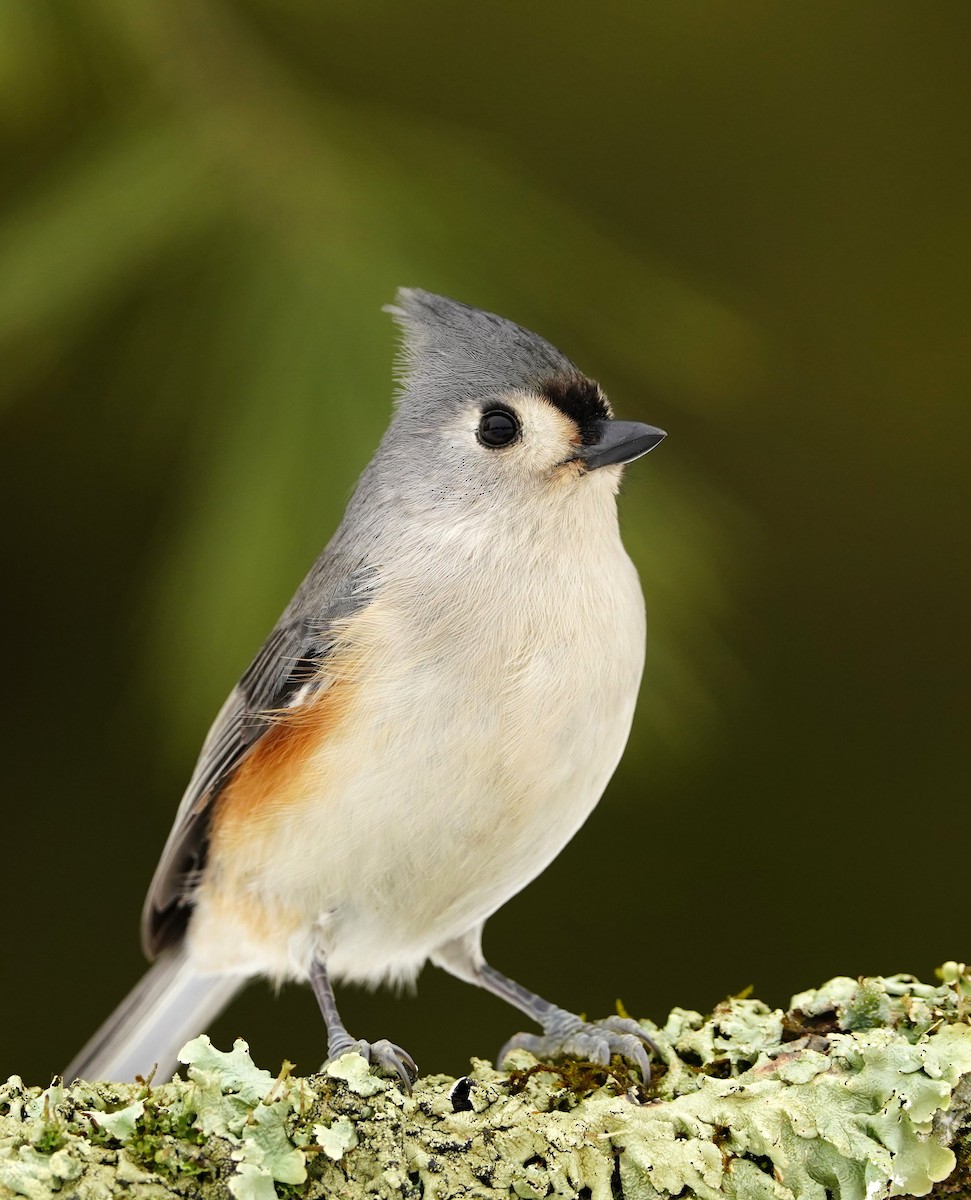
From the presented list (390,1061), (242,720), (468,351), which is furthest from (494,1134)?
(468,351)

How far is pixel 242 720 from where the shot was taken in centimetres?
214

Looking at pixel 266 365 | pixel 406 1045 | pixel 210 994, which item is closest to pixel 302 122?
pixel 266 365

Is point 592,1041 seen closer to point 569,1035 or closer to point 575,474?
point 569,1035

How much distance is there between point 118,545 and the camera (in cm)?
305

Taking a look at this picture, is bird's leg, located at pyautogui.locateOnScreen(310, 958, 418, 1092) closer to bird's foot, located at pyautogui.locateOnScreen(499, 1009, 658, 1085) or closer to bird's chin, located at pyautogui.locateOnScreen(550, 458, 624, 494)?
bird's foot, located at pyautogui.locateOnScreen(499, 1009, 658, 1085)

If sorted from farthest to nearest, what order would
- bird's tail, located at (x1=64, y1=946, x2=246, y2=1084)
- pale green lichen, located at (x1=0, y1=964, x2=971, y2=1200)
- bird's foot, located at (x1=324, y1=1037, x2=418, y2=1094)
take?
bird's tail, located at (x1=64, y1=946, x2=246, y2=1084), bird's foot, located at (x1=324, y1=1037, x2=418, y2=1094), pale green lichen, located at (x1=0, y1=964, x2=971, y2=1200)

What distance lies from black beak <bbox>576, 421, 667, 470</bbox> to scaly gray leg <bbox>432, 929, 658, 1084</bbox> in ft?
2.47

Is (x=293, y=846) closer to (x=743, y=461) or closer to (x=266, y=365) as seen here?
(x=266, y=365)

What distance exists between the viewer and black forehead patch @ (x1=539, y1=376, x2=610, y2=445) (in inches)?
77.2

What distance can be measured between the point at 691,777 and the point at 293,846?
128 cm

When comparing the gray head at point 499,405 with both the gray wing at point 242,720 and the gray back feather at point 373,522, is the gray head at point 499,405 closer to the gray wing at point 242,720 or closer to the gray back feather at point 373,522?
the gray back feather at point 373,522

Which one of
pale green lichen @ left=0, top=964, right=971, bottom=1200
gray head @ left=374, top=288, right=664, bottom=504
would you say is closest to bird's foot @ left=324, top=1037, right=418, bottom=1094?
pale green lichen @ left=0, top=964, right=971, bottom=1200

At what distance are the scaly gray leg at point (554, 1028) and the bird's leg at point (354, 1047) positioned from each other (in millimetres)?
222

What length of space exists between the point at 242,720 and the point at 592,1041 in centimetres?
73
